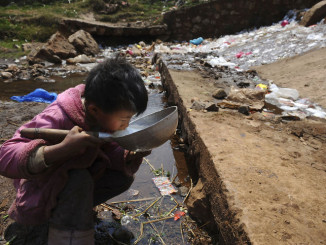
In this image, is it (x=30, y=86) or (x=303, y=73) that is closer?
(x=303, y=73)

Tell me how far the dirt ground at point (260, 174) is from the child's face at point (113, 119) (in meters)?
0.70

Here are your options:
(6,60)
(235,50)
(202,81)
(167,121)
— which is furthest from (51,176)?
(6,60)

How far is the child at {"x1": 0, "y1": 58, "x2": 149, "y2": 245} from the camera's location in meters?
1.21

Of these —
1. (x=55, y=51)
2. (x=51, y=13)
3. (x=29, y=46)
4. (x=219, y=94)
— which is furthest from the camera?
(x=51, y=13)

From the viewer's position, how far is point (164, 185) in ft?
7.66

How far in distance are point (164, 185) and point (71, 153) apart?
1266 millimetres

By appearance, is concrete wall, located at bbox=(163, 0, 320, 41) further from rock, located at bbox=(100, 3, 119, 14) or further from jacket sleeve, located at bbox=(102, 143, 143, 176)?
jacket sleeve, located at bbox=(102, 143, 143, 176)

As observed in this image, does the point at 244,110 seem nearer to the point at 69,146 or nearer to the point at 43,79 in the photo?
the point at 69,146

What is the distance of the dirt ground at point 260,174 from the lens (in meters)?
1.27

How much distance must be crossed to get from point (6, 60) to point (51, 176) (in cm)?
A: 745

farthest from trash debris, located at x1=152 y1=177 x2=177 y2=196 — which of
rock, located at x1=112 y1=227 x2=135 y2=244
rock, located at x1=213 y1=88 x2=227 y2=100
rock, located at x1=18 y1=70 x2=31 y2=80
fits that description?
rock, located at x1=18 y1=70 x2=31 y2=80

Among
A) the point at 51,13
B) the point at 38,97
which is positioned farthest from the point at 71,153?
the point at 51,13

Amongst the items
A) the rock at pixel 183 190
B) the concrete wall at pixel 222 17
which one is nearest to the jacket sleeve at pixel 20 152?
the rock at pixel 183 190

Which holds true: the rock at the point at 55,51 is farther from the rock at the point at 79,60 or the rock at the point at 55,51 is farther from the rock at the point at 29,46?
the rock at the point at 29,46
